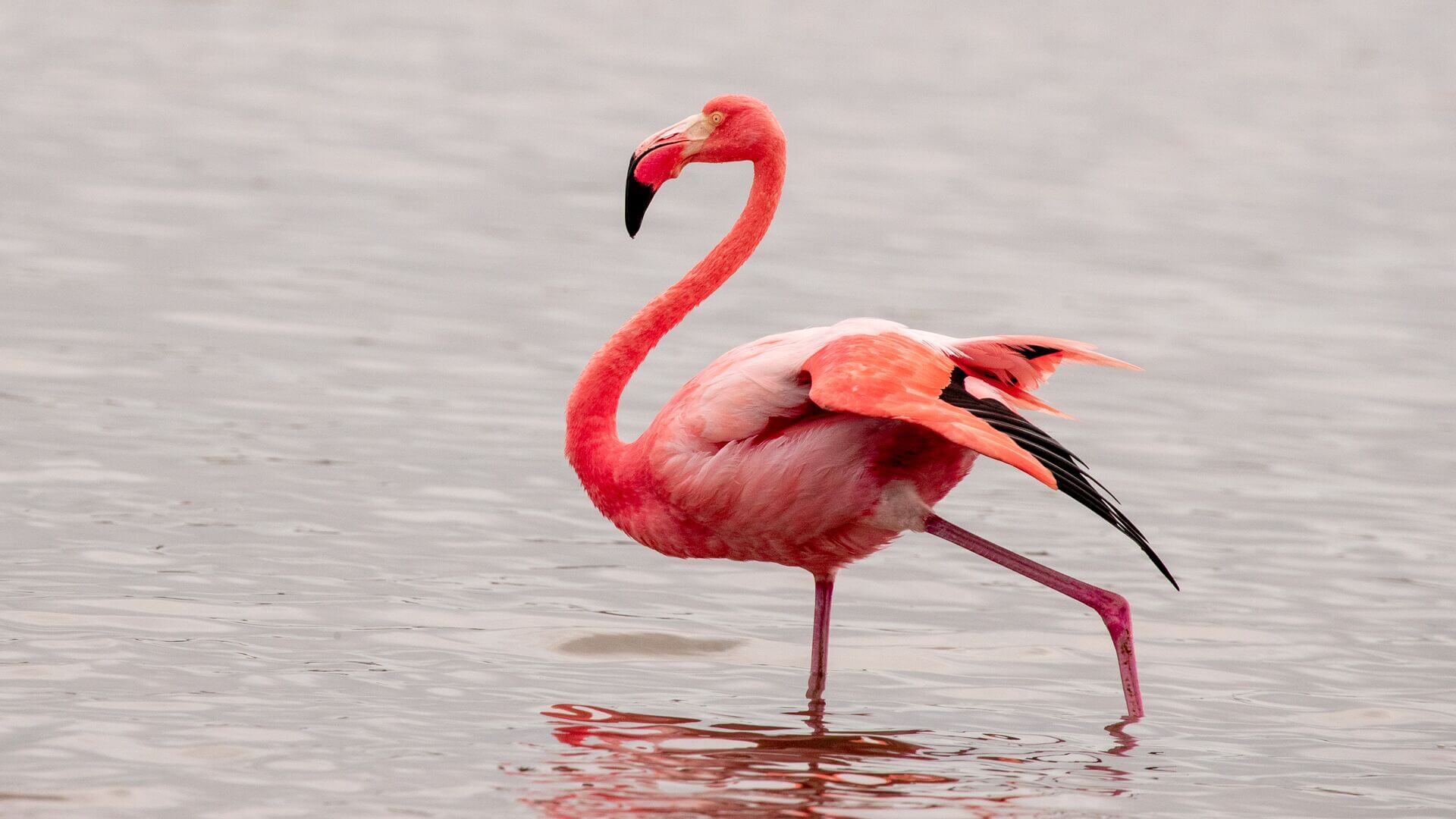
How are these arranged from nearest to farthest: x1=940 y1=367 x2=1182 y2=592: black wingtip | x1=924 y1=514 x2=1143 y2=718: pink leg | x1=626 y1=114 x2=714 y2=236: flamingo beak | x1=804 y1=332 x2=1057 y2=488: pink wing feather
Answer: x1=804 y1=332 x2=1057 y2=488: pink wing feather < x1=940 y1=367 x2=1182 y2=592: black wingtip < x1=924 y1=514 x2=1143 y2=718: pink leg < x1=626 y1=114 x2=714 y2=236: flamingo beak

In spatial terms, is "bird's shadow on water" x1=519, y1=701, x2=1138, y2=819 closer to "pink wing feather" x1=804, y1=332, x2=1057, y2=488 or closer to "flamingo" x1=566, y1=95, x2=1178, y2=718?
"flamingo" x1=566, y1=95, x2=1178, y2=718

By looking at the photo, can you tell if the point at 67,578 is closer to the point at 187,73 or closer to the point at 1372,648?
the point at 1372,648

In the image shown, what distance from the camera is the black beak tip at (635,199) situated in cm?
650

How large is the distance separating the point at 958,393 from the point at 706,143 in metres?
1.37

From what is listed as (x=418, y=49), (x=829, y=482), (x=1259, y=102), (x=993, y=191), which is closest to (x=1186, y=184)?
(x=993, y=191)

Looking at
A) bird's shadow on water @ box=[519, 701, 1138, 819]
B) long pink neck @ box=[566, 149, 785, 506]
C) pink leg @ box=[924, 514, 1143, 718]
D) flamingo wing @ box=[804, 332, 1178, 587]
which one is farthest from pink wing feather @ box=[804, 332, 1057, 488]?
bird's shadow on water @ box=[519, 701, 1138, 819]

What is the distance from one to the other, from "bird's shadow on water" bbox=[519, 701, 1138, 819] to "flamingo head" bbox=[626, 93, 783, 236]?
1.66m

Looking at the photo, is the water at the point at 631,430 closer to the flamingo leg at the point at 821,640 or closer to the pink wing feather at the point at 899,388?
the flamingo leg at the point at 821,640

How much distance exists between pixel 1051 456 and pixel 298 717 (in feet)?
7.29

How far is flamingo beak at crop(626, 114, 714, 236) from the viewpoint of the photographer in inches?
257

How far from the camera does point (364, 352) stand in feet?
34.2

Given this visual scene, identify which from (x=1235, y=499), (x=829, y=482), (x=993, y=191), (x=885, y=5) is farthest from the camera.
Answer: (x=885, y=5)

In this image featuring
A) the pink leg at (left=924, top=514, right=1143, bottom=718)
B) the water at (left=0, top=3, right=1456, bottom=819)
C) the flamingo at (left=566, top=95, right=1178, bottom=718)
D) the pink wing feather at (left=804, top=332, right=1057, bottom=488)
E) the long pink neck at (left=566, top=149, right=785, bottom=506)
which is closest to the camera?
the pink wing feather at (left=804, top=332, right=1057, bottom=488)

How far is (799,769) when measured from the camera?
5.61m
